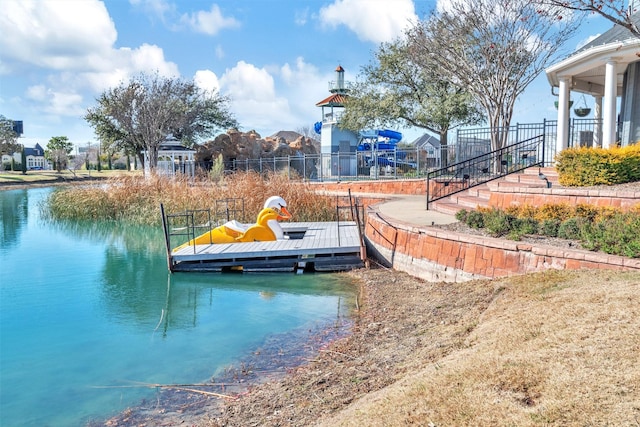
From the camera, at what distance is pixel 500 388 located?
12.5ft

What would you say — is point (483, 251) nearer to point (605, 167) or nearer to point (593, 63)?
point (605, 167)

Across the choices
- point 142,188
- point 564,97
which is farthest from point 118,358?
point 142,188

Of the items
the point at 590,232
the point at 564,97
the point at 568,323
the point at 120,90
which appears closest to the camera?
the point at 568,323

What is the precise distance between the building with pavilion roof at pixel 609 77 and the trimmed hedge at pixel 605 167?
2.18m

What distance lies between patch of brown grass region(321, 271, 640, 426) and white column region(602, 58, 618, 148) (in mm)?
8752

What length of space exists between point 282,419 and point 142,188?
19.5 meters

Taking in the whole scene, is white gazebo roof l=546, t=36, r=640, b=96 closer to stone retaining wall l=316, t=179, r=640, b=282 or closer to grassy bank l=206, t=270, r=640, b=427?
stone retaining wall l=316, t=179, r=640, b=282

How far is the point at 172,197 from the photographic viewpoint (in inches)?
808

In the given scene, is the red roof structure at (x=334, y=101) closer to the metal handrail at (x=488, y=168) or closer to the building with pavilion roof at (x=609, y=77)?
the metal handrail at (x=488, y=168)

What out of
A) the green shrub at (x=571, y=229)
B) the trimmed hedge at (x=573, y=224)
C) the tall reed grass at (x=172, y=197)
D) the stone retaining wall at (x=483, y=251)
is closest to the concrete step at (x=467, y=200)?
the stone retaining wall at (x=483, y=251)

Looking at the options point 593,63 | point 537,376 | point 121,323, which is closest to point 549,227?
point 537,376

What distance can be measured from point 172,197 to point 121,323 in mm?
11852

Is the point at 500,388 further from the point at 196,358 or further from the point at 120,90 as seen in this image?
the point at 120,90

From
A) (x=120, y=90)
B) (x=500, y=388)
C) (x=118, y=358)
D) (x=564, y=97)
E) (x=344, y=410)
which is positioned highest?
(x=120, y=90)
